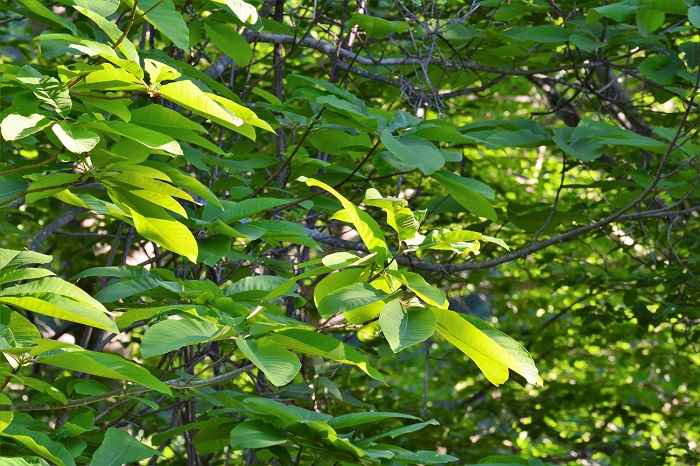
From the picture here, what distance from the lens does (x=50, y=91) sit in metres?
1.22

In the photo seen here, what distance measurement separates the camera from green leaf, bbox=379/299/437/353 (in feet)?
3.37

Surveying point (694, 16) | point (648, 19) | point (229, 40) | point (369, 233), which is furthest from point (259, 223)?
point (648, 19)

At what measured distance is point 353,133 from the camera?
2213 millimetres

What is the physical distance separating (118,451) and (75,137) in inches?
22.1

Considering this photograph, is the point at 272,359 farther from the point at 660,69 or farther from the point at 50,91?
the point at 660,69

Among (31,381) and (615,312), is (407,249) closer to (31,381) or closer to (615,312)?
(31,381)

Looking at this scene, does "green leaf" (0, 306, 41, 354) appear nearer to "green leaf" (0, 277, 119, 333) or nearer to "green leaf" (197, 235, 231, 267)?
"green leaf" (0, 277, 119, 333)

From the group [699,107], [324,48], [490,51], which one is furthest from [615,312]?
[324,48]

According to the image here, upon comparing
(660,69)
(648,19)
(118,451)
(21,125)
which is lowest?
(118,451)

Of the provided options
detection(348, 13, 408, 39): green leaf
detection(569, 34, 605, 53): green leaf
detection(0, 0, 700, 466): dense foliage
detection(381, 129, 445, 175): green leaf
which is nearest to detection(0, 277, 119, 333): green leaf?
detection(0, 0, 700, 466): dense foliage

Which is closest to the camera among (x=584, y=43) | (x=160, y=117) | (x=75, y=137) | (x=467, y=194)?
(x=75, y=137)

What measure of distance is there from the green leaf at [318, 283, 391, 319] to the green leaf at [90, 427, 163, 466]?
501mm

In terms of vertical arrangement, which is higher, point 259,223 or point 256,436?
point 259,223

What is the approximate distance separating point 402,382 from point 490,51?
4530mm
